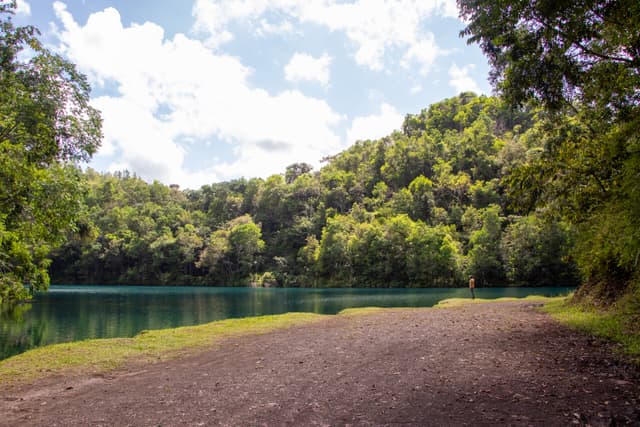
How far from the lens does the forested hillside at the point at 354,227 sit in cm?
7231

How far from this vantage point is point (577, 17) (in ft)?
33.4

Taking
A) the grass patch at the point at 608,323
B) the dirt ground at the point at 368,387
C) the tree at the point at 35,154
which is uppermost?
the tree at the point at 35,154

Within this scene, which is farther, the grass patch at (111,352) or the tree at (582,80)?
the grass patch at (111,352)

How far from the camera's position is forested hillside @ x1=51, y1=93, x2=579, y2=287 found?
237ft

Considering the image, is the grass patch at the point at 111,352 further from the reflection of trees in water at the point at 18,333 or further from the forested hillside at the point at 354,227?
the forested hillside at the point at 354,227

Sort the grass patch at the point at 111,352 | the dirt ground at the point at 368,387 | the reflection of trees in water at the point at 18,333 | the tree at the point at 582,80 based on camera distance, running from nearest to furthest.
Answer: the dirt ground at the point at 368,387, the tree at the point at 582,80, the grass patch at the point at 111,352, the reflection of trees in water at the point at 18,333

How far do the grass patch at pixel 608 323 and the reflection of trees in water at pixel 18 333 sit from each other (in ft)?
72.9

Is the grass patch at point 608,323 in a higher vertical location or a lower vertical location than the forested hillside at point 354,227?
lower

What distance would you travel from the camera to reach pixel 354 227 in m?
96.6

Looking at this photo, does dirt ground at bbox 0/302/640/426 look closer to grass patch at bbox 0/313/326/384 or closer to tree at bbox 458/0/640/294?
grass patch at bbox 0/313/326/384

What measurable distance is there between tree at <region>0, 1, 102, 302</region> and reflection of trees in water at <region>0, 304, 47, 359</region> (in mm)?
8154

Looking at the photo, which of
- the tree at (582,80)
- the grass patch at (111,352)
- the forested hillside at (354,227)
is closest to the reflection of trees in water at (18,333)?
the grass patch at (111,352)

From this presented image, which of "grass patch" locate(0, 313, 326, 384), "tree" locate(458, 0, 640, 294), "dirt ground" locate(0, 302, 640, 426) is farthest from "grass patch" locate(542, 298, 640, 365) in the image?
"grass patch" locate(0, 313, 326, 384)

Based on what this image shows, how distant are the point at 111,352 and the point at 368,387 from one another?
1029cm
